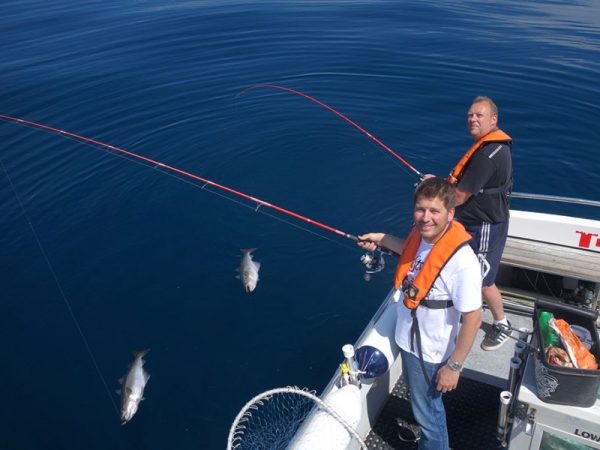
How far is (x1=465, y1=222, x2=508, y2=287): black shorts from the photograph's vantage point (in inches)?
176

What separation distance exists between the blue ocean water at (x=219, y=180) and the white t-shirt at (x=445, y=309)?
329 centimetres

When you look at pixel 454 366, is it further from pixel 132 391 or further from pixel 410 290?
pixel 132 391

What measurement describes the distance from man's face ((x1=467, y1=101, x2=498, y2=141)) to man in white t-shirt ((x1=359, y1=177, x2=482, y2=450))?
57.9 inches

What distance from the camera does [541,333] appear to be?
3.52 metres

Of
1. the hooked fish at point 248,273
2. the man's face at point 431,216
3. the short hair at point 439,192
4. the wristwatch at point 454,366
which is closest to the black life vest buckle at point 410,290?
the man's face at point 431,216

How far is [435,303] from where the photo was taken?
3277 millimetres

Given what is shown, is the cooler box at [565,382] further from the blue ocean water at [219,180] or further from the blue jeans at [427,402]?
the blue ocean water at [219,180]

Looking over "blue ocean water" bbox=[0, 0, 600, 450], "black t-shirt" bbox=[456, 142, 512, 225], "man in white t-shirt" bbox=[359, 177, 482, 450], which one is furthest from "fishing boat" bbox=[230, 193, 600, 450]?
"blue ocean water" bbox=[0, 0, 600, 450]

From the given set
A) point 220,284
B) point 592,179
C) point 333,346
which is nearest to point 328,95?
point 592,179

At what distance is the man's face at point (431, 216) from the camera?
304 centimetres

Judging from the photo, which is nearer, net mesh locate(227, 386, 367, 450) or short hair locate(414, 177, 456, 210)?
short hair locate(414, 177, 456, 210)

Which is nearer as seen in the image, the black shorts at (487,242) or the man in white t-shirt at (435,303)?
the man in white t-shirt at (435,303)

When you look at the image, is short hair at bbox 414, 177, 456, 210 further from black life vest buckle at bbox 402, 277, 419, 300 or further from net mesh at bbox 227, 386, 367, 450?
net mesh at bbox 227, 386, 367, 450

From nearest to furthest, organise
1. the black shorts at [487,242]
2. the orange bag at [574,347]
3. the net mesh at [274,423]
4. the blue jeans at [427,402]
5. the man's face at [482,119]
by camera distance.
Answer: the orange bag at [574,347] → the blue jeans at [427,402] → the man's face at [482,119] → the black shorts at [487,242] → the net mesh at [274,423]
